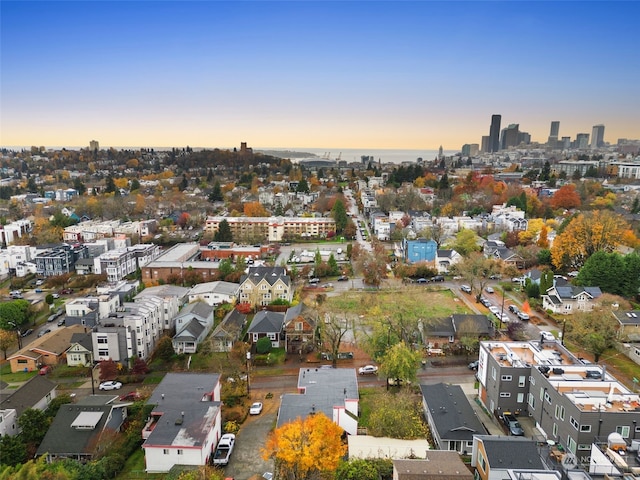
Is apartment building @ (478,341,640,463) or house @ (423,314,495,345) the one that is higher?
apartment building @ (478,341,640,463)

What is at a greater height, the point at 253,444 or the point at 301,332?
the point at 301,332

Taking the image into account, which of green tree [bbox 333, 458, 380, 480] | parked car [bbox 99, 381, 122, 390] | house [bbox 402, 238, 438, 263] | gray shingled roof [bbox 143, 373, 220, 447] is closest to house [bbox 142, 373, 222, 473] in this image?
gray shingled roof [bbox 143, 373, 220, 447]

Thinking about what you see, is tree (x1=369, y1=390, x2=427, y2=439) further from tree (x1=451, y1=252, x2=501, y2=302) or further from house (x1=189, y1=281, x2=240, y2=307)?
tree (x1=451, y1=252, x2=501, y2=302)

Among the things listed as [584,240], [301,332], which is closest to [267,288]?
[301,332]

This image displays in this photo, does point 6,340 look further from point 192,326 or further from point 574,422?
point 574,422

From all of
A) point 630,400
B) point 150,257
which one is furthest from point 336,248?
point 630,400

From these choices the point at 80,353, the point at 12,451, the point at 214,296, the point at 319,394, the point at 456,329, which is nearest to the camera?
the point at 12,451

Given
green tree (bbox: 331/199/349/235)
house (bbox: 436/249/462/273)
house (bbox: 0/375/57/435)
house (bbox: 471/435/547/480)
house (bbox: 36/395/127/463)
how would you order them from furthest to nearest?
green tree (bbox: 331/199/349/235)
house (bbox: 436/249/462/273)
house (bbox: 0/375/57/435)
house (bbox: 36/395/127/463)
house (bbox: 471/435/547/480)
